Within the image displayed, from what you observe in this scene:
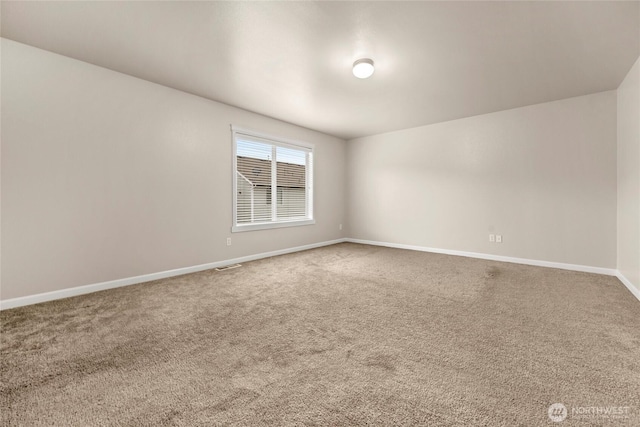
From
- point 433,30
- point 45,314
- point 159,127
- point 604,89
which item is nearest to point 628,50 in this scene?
point 604,89

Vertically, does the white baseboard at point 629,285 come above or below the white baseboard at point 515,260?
below

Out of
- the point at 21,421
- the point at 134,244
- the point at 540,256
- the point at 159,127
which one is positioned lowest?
the point at 21,421

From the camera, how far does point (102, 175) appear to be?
2990 millimetres

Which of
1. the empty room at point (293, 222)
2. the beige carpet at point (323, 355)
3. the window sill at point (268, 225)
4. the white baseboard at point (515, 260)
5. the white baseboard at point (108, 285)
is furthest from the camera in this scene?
the window sill at point (268, 225)

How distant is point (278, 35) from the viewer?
241 cm

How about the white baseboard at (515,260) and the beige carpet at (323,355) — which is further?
the white baseboard at (515,260)

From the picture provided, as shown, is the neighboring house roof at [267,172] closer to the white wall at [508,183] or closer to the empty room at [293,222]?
the empty room at [293,222]

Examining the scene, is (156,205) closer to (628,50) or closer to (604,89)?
(628,50)

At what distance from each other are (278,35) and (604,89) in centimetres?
439

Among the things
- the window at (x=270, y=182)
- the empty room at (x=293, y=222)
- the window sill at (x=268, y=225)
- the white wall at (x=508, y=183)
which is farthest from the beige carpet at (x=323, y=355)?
the window at (x=270, y=182)

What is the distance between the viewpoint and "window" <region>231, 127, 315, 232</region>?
438cm

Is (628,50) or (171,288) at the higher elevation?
(628,50)

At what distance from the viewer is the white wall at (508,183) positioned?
3.66 meters

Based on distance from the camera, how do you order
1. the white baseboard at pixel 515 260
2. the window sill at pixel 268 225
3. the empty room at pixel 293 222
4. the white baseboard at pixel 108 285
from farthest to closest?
the window sill at pixel 268 225, the white baseboard at pixel 515 260, the white baseboard at pixel 108 285, the empty room at pixel 293 222
